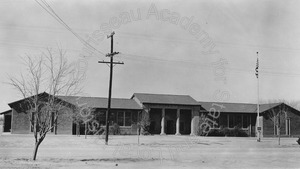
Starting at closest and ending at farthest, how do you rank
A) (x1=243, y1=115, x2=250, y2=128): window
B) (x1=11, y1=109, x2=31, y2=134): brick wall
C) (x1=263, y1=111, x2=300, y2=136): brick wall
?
(x1=11, y1=109, x2=31, y2=134): brick wall → (x1=263, y1=111, x2=300, y2=136): brick wall → (x1=243, y1=115, x2=250, y2=128): window

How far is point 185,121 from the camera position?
183ft

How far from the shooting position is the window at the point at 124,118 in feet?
167

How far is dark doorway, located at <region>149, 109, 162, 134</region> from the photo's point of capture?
5356 centimetres

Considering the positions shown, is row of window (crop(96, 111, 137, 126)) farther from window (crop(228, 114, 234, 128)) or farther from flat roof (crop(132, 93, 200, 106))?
window (crop(228, 114, 234, 128))

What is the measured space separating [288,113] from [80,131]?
32009 millimetres

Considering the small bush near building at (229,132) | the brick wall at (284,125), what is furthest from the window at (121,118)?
the brick wall at (284,125)

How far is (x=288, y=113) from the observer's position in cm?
5544

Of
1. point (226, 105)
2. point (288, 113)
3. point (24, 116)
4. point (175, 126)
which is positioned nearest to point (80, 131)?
point (24, 116)

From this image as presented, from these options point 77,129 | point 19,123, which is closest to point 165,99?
point 77,129

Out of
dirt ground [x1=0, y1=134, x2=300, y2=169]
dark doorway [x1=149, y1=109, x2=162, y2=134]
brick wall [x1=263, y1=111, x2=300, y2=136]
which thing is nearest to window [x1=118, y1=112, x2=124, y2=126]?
dark doorway [x1=149, y1=109, x2=162, y2=134]

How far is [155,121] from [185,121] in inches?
206

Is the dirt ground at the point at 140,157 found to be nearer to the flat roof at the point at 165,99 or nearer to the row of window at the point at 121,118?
the row of window at the point at 121,118

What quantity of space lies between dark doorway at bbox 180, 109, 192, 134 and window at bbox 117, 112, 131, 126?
9.05 metres

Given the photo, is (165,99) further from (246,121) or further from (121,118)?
Result: (246,121)
